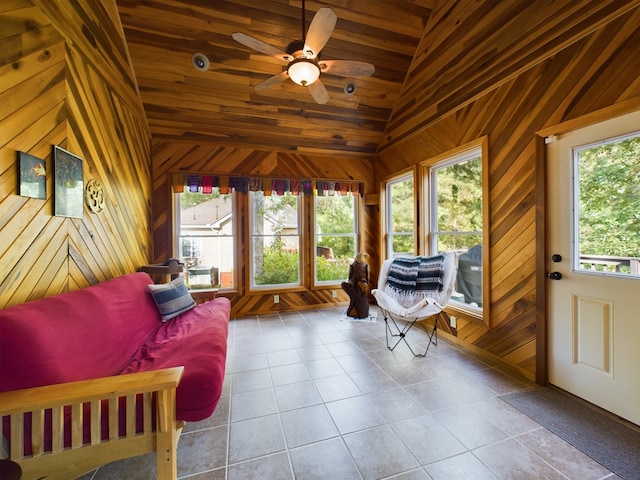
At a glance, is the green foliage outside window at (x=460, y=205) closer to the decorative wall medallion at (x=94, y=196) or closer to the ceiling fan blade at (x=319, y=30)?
the ceiling fan blade at (x=319, y=30)

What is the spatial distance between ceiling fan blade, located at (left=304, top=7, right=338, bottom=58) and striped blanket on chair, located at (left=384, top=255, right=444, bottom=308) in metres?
2.28

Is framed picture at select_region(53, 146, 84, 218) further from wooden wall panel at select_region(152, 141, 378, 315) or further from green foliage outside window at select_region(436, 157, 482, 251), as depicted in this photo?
green foliage outside window at select_region(436, 157, 482, 251)

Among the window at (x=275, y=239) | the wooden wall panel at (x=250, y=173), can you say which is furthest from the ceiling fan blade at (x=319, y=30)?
the window at (x=275, y=239)

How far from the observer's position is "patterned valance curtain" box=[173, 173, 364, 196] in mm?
3842

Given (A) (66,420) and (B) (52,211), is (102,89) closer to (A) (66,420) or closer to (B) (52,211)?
(B) (52,211)

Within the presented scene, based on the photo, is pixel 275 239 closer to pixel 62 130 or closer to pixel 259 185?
pixel 259 185

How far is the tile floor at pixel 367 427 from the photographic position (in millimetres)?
1415

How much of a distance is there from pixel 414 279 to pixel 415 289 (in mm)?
111

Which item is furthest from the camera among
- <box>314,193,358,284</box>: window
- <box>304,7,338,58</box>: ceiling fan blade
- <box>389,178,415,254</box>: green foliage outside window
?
<box>314,193,358,284</box>: window

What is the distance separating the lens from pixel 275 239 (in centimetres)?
438

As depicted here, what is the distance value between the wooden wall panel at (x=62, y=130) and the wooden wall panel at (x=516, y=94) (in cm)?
315

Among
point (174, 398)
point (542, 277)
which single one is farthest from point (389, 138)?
point (174, 398)

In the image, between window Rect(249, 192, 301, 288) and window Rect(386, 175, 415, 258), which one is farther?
window Rect(249, 192, 301, 288)

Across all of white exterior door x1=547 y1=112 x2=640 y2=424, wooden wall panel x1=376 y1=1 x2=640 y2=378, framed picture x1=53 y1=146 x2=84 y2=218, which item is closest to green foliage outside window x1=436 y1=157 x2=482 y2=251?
wooden wall panel x1=376 y1=1 x2=640 y2=378
